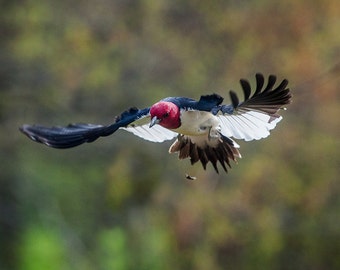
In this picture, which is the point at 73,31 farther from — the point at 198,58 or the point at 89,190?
the point at 89,190

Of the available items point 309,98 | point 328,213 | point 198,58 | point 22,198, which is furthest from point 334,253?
point 22,198

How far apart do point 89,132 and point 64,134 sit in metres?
0.09

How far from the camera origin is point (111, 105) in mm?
9352

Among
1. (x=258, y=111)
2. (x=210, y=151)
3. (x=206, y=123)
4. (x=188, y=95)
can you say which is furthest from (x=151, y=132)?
(x=188, y=95)

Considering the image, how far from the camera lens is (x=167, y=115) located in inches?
95.4

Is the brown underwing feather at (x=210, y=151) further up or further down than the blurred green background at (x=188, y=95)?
further down

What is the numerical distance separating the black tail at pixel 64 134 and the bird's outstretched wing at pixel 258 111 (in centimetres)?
37

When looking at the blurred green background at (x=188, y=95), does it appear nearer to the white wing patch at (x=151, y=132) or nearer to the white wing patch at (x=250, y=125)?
the white wing patch at (x=151, y=132)

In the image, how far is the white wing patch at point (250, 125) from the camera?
249cm

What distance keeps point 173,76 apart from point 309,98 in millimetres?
1382

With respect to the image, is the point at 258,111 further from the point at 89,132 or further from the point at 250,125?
the point at 89,132

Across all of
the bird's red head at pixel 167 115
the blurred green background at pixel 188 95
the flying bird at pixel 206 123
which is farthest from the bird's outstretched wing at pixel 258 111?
the blurred green background at pixel 188 95

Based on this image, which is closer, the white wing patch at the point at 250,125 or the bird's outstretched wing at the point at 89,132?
the white wing patch at the point at 250,125

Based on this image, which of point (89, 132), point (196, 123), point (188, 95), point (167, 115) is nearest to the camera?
point (167, 115)
